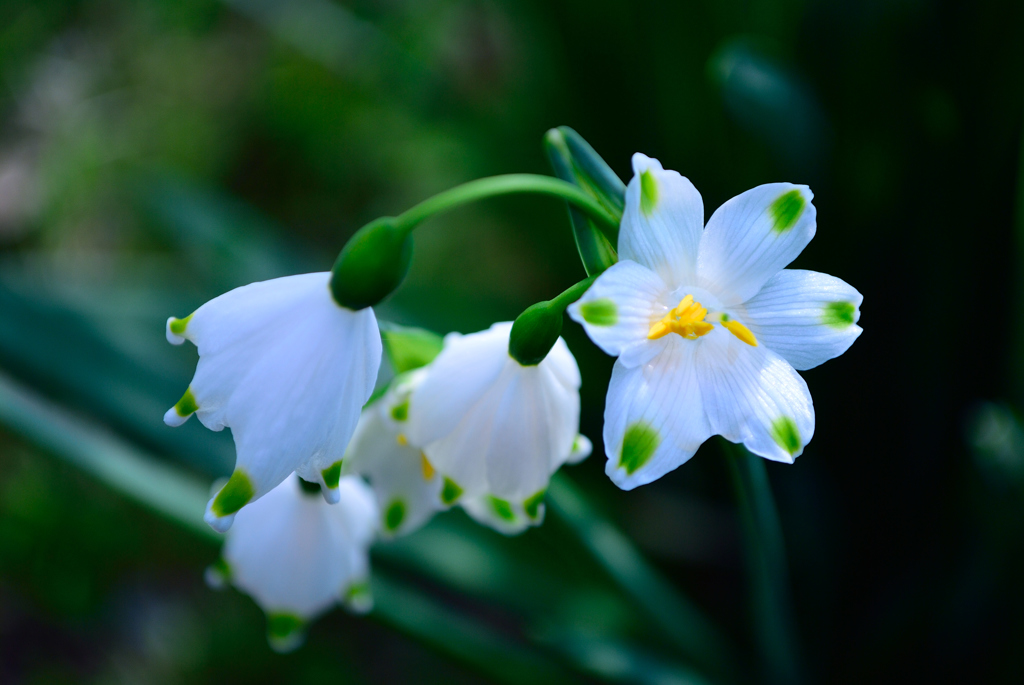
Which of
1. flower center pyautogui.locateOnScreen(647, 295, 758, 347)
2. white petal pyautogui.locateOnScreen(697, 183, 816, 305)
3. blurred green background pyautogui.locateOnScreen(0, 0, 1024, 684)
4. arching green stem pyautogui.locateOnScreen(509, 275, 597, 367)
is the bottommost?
blurred green background pyautogui.locateOnScreen(0, 0, 1024, 684)

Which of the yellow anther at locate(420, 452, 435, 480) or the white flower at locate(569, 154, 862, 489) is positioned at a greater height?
the white flower at locate(569, 154, 862, 489)

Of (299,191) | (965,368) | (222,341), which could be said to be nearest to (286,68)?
(299,191)

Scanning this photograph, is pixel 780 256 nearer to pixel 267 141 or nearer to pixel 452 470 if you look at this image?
pixel 452 470

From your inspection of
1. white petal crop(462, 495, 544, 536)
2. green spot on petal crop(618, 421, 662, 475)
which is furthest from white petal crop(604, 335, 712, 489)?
white petal crop(462, 495, 544, 536)

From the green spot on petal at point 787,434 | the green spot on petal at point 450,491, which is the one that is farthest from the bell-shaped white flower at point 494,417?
the green spot on petal at point 787,434

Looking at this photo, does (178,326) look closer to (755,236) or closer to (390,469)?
(390,469)

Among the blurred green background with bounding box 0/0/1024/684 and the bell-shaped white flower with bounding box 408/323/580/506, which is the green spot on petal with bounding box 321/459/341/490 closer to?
the bell-shaped white flower with bounding box 408/323/580/506

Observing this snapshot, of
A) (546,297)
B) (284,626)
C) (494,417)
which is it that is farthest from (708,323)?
(546,297)
